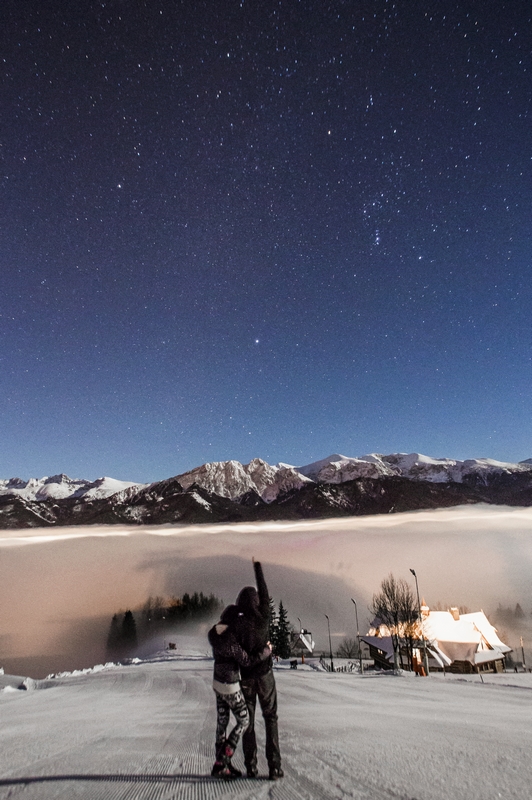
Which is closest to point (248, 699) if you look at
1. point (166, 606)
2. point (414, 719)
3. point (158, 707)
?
point (414, 719)

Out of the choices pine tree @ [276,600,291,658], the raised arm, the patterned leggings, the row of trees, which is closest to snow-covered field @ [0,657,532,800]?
the patterned leggings

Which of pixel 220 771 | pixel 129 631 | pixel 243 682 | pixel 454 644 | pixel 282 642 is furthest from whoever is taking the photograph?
pixel 129 631

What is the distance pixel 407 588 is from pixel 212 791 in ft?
231

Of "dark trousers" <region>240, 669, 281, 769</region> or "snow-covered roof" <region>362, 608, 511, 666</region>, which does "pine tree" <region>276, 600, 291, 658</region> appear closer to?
"snow-covered roof" <region>362, 608, 511, 666</region>

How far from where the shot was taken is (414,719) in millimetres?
8672

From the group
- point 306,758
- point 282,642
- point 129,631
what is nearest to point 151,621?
point 129,631

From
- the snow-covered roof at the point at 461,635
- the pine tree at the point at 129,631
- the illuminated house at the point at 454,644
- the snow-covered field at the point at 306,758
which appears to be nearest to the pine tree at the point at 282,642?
the illuminated house at the point at 454,644

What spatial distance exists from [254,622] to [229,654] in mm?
382

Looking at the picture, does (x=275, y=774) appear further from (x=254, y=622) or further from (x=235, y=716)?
(x=254, y=622)

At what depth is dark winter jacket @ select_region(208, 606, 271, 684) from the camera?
181 inches

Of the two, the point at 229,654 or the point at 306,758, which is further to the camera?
the point at 306,758

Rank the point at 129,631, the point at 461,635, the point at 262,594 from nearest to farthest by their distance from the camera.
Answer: the point at 262,594
the point at 461,635
the point at 129,631

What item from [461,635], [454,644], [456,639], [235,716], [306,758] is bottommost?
[454,644]

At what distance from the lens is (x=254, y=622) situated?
474cm
